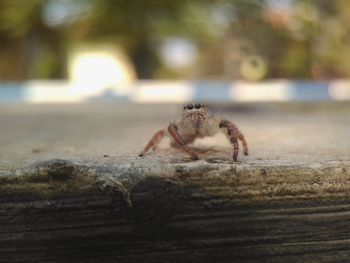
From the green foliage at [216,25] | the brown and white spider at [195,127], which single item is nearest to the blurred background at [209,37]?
the green foliage at [216,25]

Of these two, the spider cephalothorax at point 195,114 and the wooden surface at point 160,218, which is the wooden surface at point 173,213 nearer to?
the wooden surface at point 160,218

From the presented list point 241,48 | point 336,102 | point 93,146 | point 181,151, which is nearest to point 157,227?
point 181,151

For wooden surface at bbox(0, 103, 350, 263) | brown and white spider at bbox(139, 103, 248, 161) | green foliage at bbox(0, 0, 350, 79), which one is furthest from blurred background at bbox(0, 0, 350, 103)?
wooden surface at bbox(0, 103, 350, 263)

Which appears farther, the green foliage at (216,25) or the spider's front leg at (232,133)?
the green foliage at (216,25)

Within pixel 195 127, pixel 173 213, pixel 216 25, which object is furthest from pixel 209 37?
pixel 173 213

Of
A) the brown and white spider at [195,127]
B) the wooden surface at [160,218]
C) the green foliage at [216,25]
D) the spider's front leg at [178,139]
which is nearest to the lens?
the wooden surface at [160,218]

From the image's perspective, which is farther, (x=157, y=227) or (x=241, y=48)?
(x=241, y=48)

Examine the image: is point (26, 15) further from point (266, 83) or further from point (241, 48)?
point (266, 83)

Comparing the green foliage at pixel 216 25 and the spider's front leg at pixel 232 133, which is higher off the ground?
the green foliage at pixel 216 25
